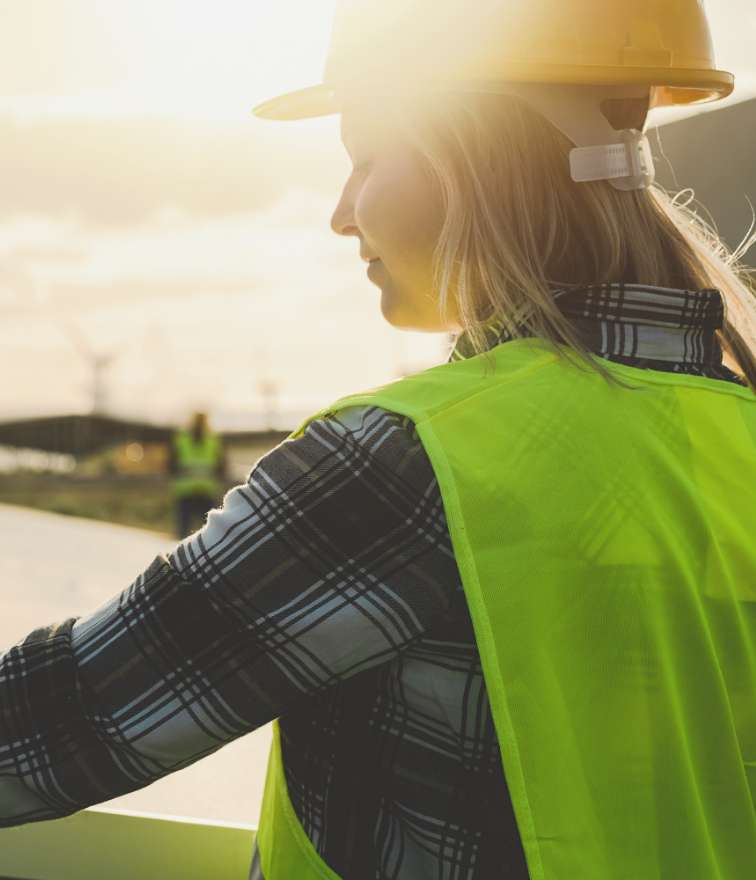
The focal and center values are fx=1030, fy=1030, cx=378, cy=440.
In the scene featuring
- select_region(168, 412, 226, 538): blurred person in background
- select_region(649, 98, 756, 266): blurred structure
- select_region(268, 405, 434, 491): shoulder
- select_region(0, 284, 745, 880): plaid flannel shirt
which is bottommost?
select_region(168, 412, 226, 538): blurred person in background

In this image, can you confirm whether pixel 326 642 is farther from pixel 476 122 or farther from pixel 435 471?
pixel 476 122

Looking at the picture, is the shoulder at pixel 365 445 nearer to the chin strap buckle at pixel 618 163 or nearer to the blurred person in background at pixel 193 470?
the chin strap buckle at pixel 618 163

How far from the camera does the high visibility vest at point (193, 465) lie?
8.94 meters

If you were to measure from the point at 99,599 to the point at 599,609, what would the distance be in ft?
7.47

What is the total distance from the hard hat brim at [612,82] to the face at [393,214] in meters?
0.05

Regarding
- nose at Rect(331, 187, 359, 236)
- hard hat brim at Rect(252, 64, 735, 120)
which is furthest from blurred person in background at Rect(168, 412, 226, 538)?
nose at Rect(331, 187, 359, 236)

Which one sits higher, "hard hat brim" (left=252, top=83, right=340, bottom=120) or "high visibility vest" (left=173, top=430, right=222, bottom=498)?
"hard hat brim" (left=252, top=83, right=340, bottom=120)

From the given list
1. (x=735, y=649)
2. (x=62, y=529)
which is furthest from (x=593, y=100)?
(x=62, y=529)

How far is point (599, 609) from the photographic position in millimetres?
679

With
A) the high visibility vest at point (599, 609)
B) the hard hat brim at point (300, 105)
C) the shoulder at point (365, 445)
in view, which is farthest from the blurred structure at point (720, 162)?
the shoulder at point (365, 445)

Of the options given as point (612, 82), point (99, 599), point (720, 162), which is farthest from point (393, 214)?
point (99, 599)

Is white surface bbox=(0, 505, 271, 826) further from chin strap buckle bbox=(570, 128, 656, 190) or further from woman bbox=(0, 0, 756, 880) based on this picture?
chin strap buckle bbox=(570, 128, 656, 190)

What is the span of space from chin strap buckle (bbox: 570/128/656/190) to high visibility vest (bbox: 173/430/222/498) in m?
8.23

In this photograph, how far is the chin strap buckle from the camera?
2.80 feet
